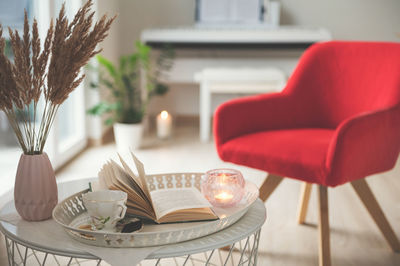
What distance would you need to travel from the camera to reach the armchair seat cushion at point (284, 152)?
5.38 ft

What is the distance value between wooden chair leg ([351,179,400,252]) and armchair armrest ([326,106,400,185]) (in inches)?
3.9

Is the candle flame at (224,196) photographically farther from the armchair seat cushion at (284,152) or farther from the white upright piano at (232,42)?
the white upright piano at (232,42)

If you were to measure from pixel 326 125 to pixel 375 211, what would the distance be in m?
0.43

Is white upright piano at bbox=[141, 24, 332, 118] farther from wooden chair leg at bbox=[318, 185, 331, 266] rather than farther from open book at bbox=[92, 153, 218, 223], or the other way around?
open book at bbox=[92, 153, 218, 223]

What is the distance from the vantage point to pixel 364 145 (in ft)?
5.37

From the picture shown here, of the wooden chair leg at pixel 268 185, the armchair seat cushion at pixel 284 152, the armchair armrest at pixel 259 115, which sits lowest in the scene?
the wooden chair leg at pixel 268 185

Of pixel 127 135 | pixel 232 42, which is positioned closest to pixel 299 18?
pixel 232 42

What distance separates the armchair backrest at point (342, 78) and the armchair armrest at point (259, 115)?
4 centimetres

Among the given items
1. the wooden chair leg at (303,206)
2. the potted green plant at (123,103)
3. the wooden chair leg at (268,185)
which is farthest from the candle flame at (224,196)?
the potted green plant at (123,103)

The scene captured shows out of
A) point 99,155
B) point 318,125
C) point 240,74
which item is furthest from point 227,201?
point 240,74

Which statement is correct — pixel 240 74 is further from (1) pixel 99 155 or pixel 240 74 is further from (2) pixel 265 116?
(2) pixel 265 116

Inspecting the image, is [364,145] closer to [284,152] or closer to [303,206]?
[284,152]

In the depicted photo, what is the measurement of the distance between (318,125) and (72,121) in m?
1.75

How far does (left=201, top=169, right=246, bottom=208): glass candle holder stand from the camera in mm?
1184
